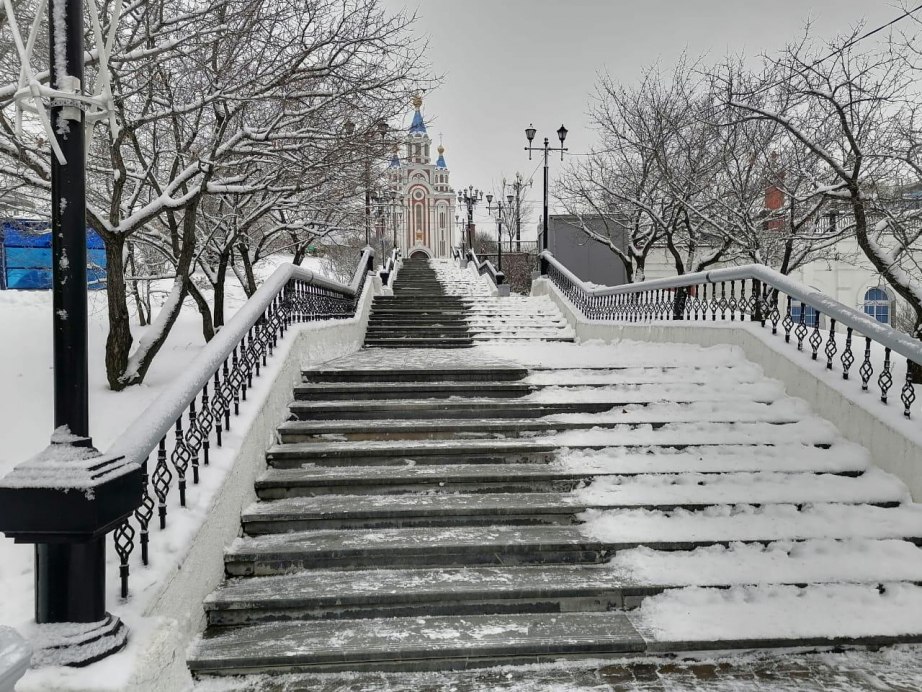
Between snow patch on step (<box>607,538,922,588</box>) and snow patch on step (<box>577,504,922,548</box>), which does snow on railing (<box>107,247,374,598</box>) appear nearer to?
snow patch on step (<box>577,504,922,548</box>)

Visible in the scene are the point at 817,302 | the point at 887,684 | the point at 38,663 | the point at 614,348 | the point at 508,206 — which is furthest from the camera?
the point at 508,206

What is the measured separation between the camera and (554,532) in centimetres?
384

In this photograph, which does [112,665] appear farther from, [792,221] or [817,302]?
[792,221]

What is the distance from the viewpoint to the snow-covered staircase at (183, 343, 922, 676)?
310 centimetres

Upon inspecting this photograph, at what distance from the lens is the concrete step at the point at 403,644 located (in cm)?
293

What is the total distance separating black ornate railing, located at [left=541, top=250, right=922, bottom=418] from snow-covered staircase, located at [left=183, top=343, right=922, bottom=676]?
63 centimetres

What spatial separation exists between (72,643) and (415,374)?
4.17 metres

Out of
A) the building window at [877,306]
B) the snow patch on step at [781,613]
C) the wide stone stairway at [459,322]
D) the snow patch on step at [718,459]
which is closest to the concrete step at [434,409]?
the snow patch on step at [718,459]

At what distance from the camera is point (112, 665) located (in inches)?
90.9

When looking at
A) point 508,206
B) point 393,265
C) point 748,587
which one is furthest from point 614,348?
point 508,206

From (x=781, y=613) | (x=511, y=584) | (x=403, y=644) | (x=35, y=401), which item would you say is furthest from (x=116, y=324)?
(x=781, y=613)

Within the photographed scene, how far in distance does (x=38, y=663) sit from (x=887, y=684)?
407 cm

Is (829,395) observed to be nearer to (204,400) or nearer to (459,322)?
(204,400)

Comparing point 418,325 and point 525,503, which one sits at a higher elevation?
point 418,325
